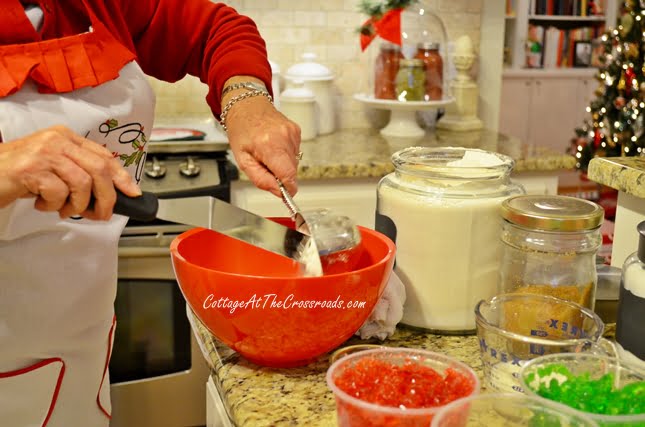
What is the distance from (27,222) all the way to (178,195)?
3.22 ft

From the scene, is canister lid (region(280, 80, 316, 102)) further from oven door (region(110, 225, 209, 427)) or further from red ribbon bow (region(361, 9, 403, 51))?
oven door (region(110, 225, 209, 427))

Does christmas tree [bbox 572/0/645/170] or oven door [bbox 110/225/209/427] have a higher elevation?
christmas tree [bbox 572/0/645/170]

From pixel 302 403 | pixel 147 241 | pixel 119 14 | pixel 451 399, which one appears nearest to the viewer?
pixel 451 399

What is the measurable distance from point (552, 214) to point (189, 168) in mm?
1511

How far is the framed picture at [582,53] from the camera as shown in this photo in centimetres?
587

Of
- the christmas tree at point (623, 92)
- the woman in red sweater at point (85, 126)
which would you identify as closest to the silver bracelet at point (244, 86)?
the woman in red sweater at point (85, 126)

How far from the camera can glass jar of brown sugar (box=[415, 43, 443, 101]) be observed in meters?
2.74

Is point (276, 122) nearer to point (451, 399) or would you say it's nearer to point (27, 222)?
point (27, 222)

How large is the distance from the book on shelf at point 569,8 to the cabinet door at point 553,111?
1.98 feet

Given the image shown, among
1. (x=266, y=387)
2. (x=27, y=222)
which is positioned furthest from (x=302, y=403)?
(x=27, y=222)

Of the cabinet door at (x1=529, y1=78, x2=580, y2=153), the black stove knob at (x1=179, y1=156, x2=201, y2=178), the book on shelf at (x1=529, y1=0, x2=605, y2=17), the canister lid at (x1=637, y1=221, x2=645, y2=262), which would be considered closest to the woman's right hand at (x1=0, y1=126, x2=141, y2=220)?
the canister lid at (x1=637, y1=221, x2=645, y2=262)

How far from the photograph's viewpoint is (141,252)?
82.7 inches

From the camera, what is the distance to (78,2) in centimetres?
119

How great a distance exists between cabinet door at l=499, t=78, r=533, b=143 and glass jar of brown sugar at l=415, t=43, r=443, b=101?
292cm
